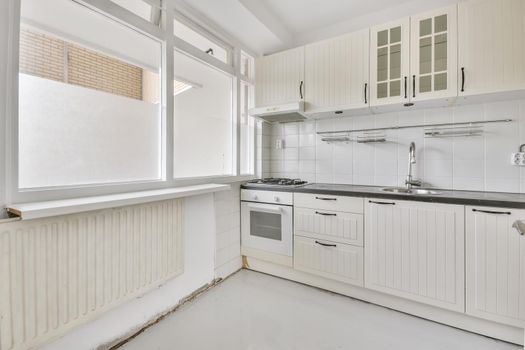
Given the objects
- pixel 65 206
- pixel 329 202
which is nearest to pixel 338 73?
pixel 329 202

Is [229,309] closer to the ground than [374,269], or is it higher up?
closer to the ground

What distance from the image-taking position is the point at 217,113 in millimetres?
2629

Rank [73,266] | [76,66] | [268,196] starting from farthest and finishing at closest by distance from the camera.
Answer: [268,196], [76,66], [73,266]

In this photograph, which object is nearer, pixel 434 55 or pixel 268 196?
pixel 434 55

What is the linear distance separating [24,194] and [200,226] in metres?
1.23

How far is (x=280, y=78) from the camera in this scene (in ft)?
9.02

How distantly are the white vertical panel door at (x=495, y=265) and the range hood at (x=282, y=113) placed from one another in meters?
1.59

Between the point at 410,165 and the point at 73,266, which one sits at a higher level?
the point at 410,165

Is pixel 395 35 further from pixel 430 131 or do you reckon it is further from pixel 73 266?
pixel 73 266

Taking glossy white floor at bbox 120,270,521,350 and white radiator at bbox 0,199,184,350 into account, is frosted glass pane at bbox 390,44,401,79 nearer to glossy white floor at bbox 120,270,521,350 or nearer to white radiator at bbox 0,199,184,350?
glossy white floor at bbox 120,270,521,350

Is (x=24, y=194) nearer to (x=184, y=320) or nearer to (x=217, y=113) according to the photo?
(x=184, y=320)

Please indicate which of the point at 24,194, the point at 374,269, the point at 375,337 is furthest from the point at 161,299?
the point at 374,269

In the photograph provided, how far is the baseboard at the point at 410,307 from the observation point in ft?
5.36

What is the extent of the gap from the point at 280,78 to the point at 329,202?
1.47m
